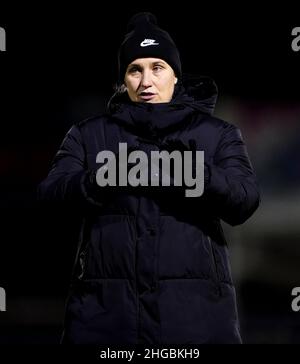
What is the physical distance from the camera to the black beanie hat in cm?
206

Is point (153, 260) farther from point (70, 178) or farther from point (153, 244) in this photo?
point (70, 178)

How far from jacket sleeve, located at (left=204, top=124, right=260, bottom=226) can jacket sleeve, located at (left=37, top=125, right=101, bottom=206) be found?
0.27 m

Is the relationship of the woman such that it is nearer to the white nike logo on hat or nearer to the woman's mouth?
the woman's mouth

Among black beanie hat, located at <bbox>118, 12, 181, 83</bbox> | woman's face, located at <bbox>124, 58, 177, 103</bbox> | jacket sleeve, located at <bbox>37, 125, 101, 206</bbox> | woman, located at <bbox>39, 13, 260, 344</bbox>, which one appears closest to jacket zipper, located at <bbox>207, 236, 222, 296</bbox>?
woman, located at <bbox>39, 13, 260, 344</bbox>

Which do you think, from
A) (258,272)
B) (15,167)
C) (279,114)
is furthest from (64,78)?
(258,272)

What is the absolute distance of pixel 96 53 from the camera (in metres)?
3.61

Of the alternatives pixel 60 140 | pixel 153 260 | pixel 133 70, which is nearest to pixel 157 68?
pixel 133 70

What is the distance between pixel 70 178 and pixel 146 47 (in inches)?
18.8

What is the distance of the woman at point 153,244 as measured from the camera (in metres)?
1.76

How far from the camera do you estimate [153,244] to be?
1777mm

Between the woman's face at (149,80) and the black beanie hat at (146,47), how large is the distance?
0.08ft

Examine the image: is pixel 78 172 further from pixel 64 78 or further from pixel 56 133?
pixel 56 133

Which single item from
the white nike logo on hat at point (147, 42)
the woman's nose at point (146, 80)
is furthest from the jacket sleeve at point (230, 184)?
the white nike logo on hat at point (147, 42)

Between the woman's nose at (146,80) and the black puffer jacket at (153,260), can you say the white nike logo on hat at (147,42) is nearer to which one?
the woman's nose at (146,80)
